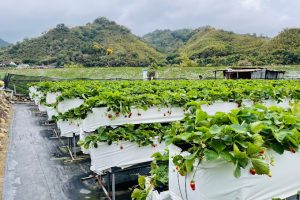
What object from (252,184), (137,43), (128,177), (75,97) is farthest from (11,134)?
(137,43)

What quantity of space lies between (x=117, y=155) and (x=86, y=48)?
54391 millimetres

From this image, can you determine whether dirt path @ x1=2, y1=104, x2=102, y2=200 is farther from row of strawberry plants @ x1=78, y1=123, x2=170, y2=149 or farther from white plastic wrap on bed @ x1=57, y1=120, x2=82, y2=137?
row of strawberry plants @ x1=78, y1=123, x2=170, y2=149

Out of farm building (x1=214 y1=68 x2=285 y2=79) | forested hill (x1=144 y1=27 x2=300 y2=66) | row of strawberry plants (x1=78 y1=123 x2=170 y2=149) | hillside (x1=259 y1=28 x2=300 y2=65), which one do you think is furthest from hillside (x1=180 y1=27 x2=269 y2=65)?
row of strawberry plants (x1=78 y1=123 x2=170 y2=149)

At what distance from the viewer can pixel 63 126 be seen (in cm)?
897

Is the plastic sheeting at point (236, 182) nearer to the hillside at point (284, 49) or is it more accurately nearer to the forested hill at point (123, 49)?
the forested hill at point (123, 49)

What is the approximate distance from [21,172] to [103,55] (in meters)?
49.7

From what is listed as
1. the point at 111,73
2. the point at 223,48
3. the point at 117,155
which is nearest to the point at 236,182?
the point at 117,155

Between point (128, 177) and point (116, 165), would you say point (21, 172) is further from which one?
point (116, 165)

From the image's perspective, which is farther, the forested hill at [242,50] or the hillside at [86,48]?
the hillside at [86,48]

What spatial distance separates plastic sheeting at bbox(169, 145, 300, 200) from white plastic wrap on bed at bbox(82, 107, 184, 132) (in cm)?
322

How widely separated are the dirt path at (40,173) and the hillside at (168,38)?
292ft

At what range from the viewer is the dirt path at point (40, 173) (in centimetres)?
679

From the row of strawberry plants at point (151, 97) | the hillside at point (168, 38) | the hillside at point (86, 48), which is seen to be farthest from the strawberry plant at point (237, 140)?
the hillside at point (168, 38)

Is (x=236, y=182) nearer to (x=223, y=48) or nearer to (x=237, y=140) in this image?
(x=237, y=140)
